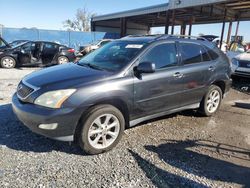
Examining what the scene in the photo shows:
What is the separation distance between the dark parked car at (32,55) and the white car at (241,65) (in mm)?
8517

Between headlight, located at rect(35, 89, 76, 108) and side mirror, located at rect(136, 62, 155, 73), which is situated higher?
side mirror, located at rect(136, 62, 155, 73)

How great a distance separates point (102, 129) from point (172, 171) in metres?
1.15

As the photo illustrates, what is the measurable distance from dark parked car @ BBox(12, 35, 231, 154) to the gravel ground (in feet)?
1.12

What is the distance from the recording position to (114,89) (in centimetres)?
390

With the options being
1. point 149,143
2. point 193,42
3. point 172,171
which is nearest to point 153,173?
point 172,171

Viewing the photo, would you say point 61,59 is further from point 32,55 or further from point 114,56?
point 114,56

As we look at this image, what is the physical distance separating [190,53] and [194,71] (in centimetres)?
38

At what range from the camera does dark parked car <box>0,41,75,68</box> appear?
12766 mm

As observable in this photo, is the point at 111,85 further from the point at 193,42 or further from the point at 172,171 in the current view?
the point at 193,42

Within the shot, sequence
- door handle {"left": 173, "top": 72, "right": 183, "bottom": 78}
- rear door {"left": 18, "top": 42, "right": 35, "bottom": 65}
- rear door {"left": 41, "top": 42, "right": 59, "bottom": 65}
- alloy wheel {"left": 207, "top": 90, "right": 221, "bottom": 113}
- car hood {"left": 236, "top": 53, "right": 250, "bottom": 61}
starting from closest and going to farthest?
door handle {"left": 173, "top": 72, "right": 183, "bottom": 78}
alloy wheel {"left": 207, "top": 90, "right": 221, "bottom": 113}
car hood {"left": 236, "top": 53, "right": 250, "bottom": 61}
rear door {"left": 18, "top": 42, "right": 35, "bottom": 65}
rear door {"left": 41, "top": 42, "right": 59, "bottom": 65}

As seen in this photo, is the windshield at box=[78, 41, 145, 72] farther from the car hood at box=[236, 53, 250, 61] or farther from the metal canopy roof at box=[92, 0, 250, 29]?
the metal canopy roof at box=[92, 0, 250, 29]

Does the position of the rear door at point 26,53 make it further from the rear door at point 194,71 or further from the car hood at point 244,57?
the rear door at point 194,71

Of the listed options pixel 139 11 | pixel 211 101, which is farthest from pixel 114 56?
Answer: pixel 139 11

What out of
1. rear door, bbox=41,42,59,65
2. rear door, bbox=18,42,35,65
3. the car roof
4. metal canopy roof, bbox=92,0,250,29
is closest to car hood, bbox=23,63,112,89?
the car roof
